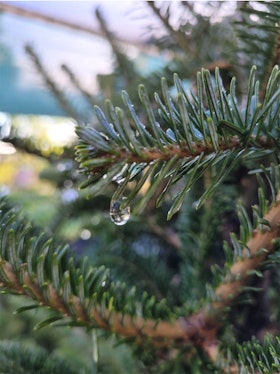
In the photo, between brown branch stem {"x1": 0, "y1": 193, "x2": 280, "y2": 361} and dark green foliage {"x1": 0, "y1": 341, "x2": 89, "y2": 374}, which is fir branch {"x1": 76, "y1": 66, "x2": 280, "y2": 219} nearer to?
brown branch stem {"x1": 0, "y1": 193, "x2": 280, "y2": 361}

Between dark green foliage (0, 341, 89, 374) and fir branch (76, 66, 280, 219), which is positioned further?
dark green foliage (0, 341, 89, 374)

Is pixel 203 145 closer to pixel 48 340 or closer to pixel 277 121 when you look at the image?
pixel 277 121

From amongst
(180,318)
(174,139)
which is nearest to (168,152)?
(174,139)

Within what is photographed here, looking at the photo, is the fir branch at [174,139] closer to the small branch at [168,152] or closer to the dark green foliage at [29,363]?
the small branch at [168,152]

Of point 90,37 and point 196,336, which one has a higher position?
point 90,37

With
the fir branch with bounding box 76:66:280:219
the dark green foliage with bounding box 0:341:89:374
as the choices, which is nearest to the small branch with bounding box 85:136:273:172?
the fir branch with bounding box 76:66:280:219

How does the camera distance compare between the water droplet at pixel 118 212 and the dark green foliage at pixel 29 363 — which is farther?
the dark green foliage at pixel 29 363

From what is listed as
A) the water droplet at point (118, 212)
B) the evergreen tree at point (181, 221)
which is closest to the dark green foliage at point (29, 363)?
the evergreen tree at point (181, 221)

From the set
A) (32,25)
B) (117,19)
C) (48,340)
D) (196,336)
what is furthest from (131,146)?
(32,25)
